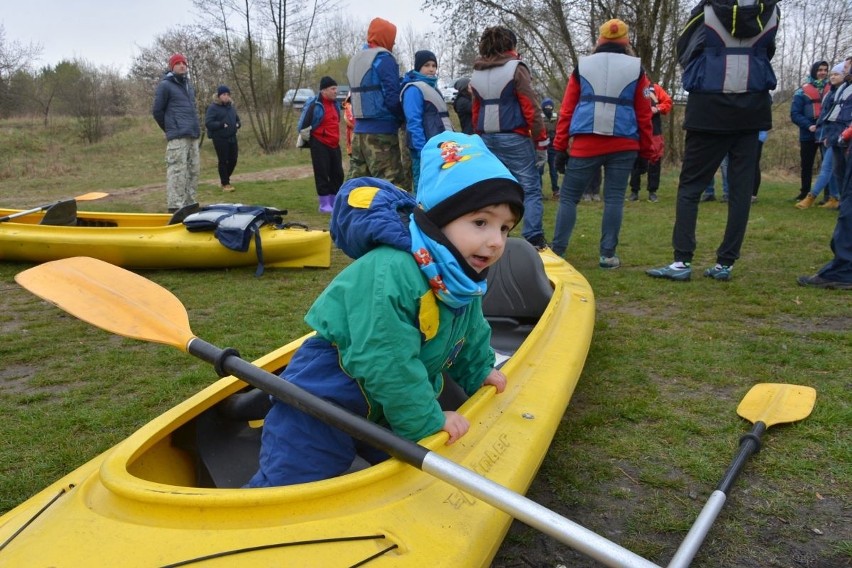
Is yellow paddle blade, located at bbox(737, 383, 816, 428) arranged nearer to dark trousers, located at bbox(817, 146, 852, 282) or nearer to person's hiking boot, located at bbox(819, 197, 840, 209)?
dark trousers, located at bbox(817, 146, 852, 282)

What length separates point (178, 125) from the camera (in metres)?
7.58

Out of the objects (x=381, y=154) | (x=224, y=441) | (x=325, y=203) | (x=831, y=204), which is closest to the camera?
(x=224, y=441)

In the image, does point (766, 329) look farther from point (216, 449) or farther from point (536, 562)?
point (216, 449)

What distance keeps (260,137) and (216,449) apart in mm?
18388

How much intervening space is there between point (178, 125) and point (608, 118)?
5229 millimetres

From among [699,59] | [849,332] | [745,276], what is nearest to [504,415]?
[849,332]

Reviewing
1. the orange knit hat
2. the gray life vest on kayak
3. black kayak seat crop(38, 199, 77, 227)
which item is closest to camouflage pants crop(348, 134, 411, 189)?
the gray life vest on kayak

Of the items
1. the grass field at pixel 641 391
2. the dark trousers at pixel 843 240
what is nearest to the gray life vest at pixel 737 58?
the dark trousers at pixel 843 240

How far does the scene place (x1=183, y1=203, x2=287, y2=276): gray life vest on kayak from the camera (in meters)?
5.32

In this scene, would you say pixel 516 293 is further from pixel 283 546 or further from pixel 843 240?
pixel 843 240

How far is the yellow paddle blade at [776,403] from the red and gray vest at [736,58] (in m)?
2.32

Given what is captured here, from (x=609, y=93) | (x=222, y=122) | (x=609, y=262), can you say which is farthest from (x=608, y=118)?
(x=222, y=122)

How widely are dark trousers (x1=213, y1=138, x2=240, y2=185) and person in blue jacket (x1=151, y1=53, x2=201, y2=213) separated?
2386 millimetres

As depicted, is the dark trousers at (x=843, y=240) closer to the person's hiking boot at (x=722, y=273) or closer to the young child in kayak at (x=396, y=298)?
the person's hiking boot at (x=722, y=273)
